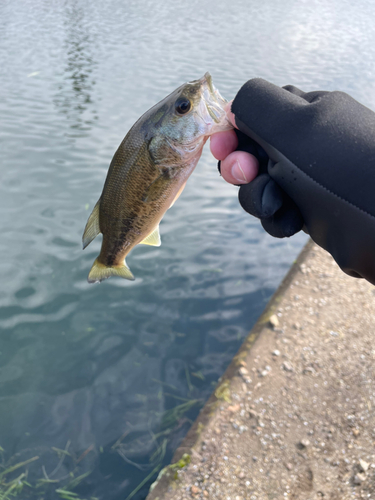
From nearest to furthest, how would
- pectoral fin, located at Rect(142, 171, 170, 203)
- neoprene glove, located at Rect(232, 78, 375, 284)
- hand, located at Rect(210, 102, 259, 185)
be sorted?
1. neoprene glove, located at Rect(232, 78, 375, 284)
2. hand, located at Rect(210, 102, 259, 185)
3. pectoral fin, located at Rect(142, 171, 170, 203)

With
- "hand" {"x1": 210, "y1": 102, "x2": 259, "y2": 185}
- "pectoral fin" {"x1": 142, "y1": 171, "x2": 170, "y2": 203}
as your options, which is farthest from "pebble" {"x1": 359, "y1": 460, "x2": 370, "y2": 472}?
"pectoral fin" {"x1": 142, "y1": 171, "x2": 170, "y2": 203}

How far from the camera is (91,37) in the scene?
14.4 meters

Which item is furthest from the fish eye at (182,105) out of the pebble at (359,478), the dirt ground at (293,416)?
the pebble at (359,478)

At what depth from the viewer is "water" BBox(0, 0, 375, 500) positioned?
4090 millimetres

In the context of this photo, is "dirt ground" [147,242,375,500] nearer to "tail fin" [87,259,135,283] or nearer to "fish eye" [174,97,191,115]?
"tail fin" [87,259,135,283]

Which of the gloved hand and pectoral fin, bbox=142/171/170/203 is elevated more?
the gloved hand

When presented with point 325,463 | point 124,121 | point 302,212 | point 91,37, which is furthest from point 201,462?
point 91,37

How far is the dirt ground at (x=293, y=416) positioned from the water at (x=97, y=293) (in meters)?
0.75

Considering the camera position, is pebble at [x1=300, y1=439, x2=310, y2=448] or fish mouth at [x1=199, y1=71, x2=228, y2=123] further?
pebble at [x1=300, y1=439, x2=310, y2=448]

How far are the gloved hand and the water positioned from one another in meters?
2.99

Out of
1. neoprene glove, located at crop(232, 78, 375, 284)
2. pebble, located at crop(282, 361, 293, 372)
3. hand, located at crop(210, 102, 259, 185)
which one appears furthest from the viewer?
pebble, located at crop(282, 361, 293, 372)

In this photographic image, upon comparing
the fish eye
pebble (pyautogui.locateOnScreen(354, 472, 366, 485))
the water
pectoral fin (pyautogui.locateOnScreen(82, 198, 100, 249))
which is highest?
the fish eye

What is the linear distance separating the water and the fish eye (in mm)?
3296

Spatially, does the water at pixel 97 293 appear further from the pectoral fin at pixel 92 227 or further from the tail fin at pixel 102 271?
the pectoral fin at pixel 92 227
